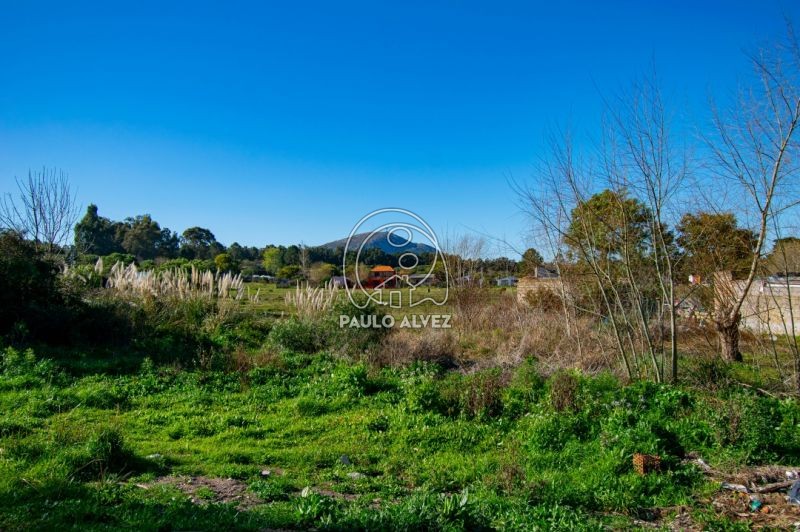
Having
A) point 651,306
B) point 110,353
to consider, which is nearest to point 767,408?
point 651,306

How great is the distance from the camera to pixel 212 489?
3.90 metres

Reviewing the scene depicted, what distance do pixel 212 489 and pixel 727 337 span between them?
8.59 metres

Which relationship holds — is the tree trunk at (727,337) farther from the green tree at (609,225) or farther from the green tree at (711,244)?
the green tree at (609,225)

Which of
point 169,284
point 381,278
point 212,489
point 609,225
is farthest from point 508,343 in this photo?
point 169,284

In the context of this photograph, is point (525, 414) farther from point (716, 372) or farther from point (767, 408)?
point (716, 372)

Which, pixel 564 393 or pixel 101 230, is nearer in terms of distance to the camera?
pixel 564 393

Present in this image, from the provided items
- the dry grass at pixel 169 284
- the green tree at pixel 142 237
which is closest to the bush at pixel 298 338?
the dry grass at pixel 169 284

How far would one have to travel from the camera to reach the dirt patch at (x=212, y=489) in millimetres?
3634

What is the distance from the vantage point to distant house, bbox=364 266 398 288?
13.8 m

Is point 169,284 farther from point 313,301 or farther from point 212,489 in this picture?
point 212,489

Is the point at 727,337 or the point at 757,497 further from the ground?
the point at 727,337

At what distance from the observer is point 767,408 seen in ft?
16.9

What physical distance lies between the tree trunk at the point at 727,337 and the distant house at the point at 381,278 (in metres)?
7.69

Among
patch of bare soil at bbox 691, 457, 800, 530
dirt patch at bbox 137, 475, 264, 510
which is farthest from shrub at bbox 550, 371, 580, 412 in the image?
dirt patch at bbox 137, 475, 264, 510
